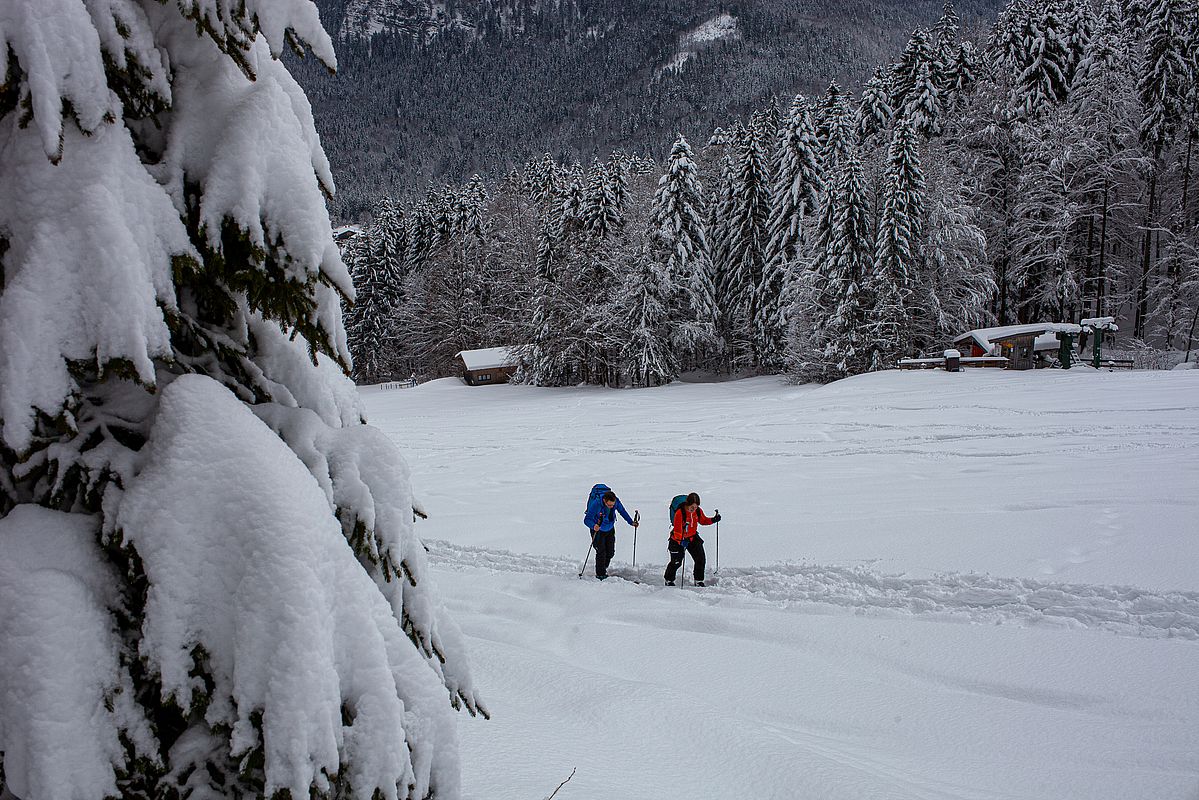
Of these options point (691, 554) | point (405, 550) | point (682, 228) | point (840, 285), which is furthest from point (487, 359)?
point (405, 550)

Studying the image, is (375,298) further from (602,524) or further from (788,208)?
(602,524)

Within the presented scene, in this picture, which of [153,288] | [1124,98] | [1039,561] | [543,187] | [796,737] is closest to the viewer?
[153,288]

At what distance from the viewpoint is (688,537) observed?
369 inches

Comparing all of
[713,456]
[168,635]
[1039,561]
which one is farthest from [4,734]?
[713,456]

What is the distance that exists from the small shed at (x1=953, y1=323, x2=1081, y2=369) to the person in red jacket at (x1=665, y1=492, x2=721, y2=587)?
85.6 ft

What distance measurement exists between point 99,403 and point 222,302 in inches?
16.9

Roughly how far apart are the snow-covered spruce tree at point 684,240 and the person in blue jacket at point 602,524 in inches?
1201

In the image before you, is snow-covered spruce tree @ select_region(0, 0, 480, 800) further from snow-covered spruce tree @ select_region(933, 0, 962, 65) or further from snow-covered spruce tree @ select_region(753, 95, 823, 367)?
snow-covered spruce tree @ select_region(933, 0, 962, 65)

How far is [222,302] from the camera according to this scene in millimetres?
2078

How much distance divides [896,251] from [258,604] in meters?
35.3

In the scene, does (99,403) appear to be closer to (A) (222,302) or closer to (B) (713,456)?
(A) (222,302)

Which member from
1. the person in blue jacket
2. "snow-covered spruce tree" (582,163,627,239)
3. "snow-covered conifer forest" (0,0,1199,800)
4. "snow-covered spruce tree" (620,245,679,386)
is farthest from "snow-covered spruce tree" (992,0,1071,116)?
the person in blue jacket

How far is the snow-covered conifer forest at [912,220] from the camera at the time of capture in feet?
A: 111

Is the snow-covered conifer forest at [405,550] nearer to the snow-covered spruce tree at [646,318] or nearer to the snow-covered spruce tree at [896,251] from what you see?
the snow-covered spruce tree at [896,251]
